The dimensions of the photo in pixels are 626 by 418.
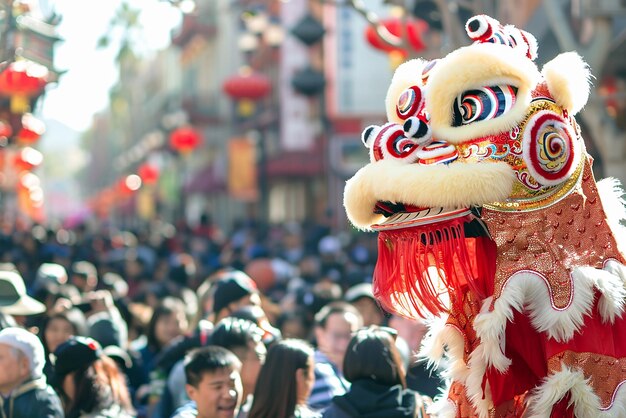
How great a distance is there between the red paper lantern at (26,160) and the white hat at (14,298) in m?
18.2

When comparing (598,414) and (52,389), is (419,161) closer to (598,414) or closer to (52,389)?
(598,414)

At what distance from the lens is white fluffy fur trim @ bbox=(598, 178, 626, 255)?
4.43m

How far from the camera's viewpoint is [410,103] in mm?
4430

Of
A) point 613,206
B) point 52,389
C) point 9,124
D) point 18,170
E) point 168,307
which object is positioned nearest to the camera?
Answer: point 613,206

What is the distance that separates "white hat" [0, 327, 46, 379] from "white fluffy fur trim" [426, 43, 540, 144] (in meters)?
2.31

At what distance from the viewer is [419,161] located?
4.35m

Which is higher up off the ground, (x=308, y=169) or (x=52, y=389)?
(x=308, y=169)

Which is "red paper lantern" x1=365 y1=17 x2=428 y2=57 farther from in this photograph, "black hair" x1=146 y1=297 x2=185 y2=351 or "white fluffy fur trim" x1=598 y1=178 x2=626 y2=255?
"white fluffy fur trim" x1=598 y1=178 x2=626 y2=255

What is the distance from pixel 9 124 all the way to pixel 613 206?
32.6ft

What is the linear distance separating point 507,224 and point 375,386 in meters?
1.13

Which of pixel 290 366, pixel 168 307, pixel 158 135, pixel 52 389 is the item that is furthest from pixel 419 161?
pixel 158 135

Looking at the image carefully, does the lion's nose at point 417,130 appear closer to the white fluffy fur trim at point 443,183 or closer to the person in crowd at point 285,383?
the white fluffy fur trim at point 443,183

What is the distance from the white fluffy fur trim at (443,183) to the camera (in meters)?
4.18

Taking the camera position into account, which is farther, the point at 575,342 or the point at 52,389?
the point at 52,389
